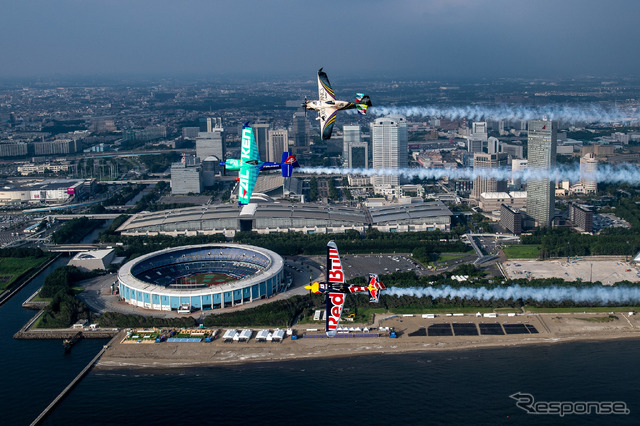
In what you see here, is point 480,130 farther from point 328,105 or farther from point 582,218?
point 328,105

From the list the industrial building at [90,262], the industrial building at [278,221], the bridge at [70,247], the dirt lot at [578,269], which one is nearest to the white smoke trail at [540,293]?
the dirt lot at [578,269]

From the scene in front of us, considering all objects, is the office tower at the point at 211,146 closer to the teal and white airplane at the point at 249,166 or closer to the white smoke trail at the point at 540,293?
the white smoke trail at the point at 540,293

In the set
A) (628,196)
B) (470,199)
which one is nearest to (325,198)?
(470,199)

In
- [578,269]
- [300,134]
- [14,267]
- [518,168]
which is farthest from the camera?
[300,134]

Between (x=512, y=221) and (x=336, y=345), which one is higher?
(x=512, y=221)

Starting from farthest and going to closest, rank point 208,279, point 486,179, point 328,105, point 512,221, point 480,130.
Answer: point 480,130 < point 486,179 < point 512,221 < point 208,279 < point 328,105

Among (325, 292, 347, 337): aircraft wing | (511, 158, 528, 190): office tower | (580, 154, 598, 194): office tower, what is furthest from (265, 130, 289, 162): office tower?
(325, 292, 347, 337): aircraft wing

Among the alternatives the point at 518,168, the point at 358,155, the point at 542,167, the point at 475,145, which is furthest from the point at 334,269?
the point at 475,145

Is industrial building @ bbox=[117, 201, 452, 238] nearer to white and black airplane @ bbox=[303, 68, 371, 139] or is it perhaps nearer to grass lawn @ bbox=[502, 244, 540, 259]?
grass lawn @ bbox=[502, 244, 540, 259]

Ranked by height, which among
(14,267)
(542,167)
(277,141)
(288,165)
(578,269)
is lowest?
(578,269)
